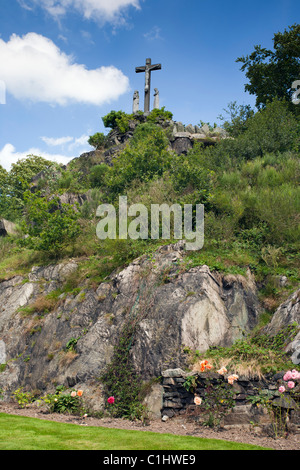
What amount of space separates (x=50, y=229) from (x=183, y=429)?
33.2 ft

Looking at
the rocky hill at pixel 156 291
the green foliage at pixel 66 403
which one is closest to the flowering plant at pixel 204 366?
the rocky hill at pixel 156 291

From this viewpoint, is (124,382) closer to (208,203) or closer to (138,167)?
(208,203)

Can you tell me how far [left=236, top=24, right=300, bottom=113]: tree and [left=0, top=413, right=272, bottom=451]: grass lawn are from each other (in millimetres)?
24826

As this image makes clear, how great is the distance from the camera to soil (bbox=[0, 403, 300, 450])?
5797mm

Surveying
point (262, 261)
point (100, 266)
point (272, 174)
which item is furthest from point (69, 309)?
point (272, 174)

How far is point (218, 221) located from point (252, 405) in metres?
6.62

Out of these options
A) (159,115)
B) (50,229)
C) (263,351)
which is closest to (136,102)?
(159,115)

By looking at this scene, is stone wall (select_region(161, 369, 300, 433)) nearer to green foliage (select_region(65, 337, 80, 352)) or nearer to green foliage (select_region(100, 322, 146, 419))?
green foliage (select_region(100, 322, 146, 419))

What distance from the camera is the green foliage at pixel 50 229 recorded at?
1464 centimetres

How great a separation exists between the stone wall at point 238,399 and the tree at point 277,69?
23.1 metres

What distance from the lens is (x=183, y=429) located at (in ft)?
22.3

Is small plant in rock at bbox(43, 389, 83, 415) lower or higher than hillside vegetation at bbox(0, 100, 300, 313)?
lower

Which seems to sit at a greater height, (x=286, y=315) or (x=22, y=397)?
(x=286, y=315)

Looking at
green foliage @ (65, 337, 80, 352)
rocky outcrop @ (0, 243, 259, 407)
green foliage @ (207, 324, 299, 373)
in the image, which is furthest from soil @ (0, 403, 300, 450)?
green foliage @ (65, 337, 80, 352)
